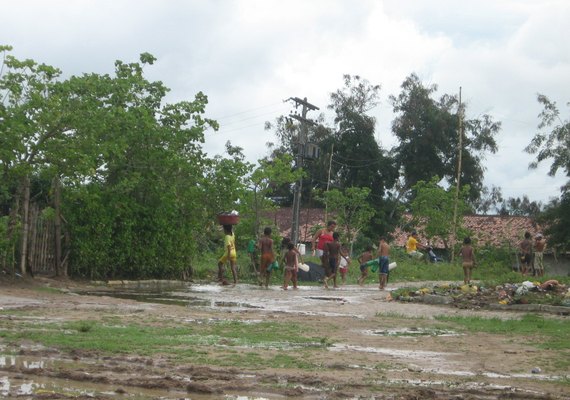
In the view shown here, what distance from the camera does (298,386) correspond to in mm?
8664

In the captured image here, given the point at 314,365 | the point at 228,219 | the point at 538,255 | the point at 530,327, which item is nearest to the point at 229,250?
the point at 228,219

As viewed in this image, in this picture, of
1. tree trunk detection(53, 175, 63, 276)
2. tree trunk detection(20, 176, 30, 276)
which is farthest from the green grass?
tree trunk detection(53, 175, 63, 276)

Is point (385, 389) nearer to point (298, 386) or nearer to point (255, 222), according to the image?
point (298, 386)

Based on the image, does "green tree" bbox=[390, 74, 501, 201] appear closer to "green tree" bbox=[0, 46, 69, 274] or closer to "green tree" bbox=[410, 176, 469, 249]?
"green tree" bbox=[410, 176, 469, 249]

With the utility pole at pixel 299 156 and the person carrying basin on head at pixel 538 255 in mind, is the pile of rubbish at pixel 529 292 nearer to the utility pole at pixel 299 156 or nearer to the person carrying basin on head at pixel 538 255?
the person carrying basin on head at pixel 538 255

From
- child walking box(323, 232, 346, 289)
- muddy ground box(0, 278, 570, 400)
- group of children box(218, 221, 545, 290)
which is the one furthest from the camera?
child walking box(323, 232, 346, 289)

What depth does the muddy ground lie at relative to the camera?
27.6 feet

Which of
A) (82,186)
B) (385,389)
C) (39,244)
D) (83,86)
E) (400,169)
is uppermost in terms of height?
(400,169)

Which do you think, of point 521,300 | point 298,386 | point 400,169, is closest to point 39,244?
point 521,300

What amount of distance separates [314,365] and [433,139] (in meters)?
55.7

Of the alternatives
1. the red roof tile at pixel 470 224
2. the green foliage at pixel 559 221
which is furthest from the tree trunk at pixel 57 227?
the red roof tile at pixel 470 224

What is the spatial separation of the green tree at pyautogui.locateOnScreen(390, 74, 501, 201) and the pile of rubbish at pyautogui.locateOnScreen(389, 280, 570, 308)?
42131mm

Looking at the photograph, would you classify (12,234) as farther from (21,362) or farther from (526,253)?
(526,253)

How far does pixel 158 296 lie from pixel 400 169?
4608cm
